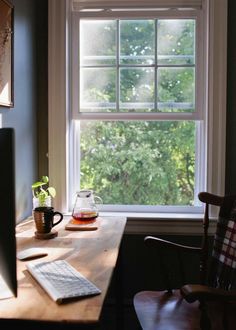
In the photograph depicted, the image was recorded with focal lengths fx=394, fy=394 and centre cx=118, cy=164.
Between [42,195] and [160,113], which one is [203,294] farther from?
[160,113]

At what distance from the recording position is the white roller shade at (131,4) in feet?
8.30

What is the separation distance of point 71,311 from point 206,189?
1615 mm

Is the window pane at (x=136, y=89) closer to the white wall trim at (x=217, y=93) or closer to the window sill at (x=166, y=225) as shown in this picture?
the white wall trim at (x=217, y=93)

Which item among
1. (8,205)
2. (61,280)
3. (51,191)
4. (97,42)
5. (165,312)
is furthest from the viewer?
(97,42)

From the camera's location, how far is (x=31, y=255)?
157 cm

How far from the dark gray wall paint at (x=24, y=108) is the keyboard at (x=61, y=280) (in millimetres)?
814

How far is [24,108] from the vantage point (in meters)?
2.32

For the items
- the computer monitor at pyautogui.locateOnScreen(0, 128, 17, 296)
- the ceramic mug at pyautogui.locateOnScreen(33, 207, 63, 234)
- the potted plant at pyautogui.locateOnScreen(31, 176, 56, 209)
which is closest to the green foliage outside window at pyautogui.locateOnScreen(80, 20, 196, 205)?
the potted plant at pyautogui.locateOnScreen(31, 176, 56, 209)

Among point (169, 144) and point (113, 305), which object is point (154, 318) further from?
point (169, 144)

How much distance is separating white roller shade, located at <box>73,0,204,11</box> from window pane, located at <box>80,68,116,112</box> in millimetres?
407

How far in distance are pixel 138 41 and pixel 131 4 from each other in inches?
9.4

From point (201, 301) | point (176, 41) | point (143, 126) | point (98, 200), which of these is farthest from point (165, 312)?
point (176, 41)

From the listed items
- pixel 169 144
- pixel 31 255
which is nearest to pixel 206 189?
pixel 169 144

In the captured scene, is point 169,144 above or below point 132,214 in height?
above
